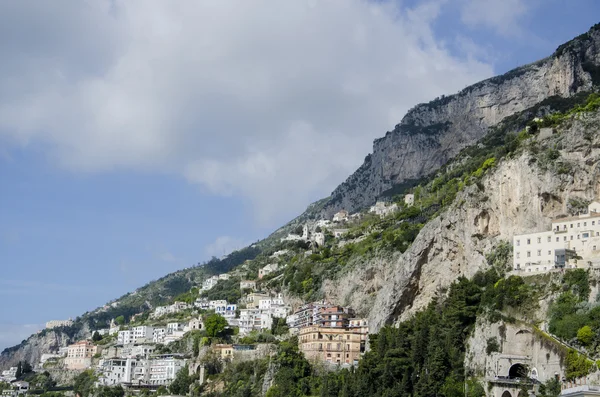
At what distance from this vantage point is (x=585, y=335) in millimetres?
51188

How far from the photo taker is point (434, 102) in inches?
7515

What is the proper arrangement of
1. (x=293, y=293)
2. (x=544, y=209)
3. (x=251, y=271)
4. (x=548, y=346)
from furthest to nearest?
(x=251, y=271) → (x=293, y=293) → (x=544, y=209) → (x=548, y=346)

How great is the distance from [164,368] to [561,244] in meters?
71.3

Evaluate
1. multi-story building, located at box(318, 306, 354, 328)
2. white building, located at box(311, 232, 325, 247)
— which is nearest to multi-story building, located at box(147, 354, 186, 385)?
multi-story building, located at box(318, 306, 354, 328)

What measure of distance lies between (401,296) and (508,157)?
57.6ft

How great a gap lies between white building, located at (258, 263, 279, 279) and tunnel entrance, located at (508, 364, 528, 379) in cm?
8640

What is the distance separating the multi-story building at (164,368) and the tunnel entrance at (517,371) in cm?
6557

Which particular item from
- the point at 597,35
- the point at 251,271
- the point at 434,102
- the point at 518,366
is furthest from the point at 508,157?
the point at 434,102

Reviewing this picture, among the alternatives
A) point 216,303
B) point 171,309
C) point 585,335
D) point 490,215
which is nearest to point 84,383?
point 216,303

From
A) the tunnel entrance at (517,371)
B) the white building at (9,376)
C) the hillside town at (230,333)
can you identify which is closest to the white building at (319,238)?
the hillside town at (230,333)

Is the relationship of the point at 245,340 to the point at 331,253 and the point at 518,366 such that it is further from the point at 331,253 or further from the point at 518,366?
the point at 518,366

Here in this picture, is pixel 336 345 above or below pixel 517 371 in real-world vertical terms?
above

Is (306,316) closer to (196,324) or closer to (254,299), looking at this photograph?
(254,299)

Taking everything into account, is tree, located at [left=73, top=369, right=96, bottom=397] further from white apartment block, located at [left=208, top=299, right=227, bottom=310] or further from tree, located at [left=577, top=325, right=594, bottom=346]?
tree, located at [left=577, top=325, right=594, bottom=346]
